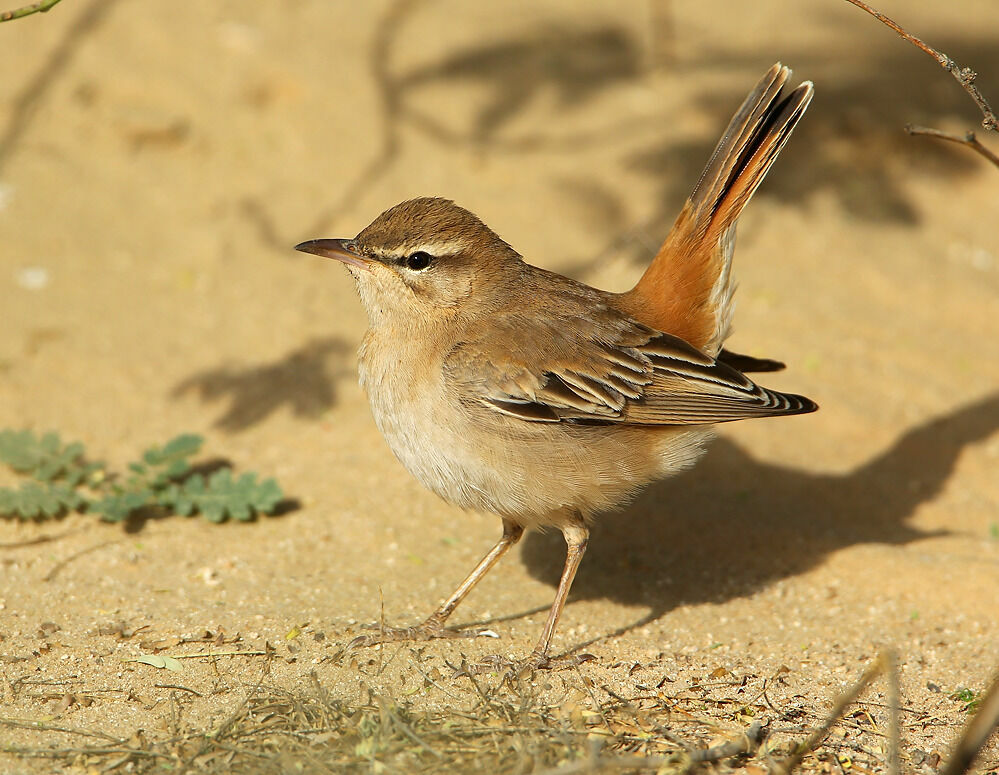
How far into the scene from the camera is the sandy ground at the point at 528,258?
5621 mm

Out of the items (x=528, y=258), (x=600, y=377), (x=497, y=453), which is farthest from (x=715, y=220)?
(x=528, y=258)

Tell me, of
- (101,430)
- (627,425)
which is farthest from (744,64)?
(101,430)

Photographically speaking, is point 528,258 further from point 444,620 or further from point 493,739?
point 493,739

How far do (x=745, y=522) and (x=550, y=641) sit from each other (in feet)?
7.33

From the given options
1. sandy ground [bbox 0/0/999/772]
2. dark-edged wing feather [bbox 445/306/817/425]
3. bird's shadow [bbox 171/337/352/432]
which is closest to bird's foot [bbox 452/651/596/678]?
sandy ground [bbox 0/0/999/772]

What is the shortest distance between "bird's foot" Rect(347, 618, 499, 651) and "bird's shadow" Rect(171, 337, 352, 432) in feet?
8.31

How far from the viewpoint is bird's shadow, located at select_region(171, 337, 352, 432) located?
7.63m

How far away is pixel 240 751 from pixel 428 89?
7360mm

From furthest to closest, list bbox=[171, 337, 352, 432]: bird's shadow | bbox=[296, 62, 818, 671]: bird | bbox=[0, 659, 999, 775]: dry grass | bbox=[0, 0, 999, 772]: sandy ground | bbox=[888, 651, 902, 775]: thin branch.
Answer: bbox=[171, 337, 352, 432]: bird's shadow → bbox=[0, 0, 999, 772]: sandy ground → bbox=[296, 62, 818, 671]: bird → bbox=[0, 659, 999, 775]: dry grass → bbox=[888, 651, 902, 775]: thin branch

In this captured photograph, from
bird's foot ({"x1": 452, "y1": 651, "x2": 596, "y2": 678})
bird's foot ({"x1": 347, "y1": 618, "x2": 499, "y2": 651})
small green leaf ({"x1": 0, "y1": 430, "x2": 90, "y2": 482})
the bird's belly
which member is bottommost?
bird's foot ({"x1": 347, "y1": 618, "x2": 499, "y2": 651})

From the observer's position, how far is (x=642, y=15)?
11.7m

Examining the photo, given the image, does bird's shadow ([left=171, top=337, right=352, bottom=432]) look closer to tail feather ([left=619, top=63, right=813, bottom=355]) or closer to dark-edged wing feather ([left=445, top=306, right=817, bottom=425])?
dark-edged wing feather ([left=445, top=306, right=817, bottom=425])

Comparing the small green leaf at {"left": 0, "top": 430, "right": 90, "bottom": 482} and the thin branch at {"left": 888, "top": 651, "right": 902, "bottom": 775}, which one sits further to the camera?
the small green leaf at {"left": 0, "top": 430, "right": 90, "bottom": 482}

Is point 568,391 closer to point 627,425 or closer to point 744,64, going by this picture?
point 627,425
